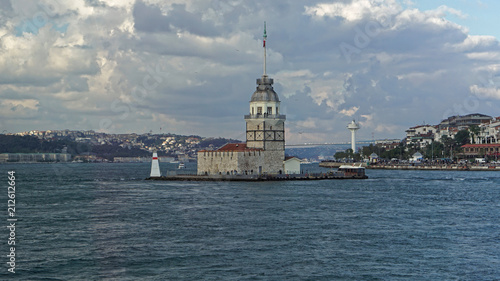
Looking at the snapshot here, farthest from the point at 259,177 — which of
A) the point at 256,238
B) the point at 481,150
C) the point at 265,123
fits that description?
the point at 481,150

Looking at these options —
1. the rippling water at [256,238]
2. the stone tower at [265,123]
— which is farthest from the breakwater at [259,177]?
the rippling water at [256,238]

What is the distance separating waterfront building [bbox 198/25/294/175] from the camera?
7919cm

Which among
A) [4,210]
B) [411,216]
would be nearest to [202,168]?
[4,210]

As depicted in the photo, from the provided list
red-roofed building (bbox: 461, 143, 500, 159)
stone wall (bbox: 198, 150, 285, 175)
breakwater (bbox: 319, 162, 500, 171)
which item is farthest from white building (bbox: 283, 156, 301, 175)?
red-roofed building (bbox: 461, 143, 500, 159)

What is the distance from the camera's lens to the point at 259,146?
3169 inches

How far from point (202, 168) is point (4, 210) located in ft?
121

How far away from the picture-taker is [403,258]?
29.5m

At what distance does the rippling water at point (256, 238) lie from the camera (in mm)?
26984

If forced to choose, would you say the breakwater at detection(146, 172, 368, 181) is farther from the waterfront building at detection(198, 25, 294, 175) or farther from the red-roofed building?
the red-roofed building

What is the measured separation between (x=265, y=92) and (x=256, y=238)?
48672 millimetres

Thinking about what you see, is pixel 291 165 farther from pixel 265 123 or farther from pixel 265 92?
pixel 265 92

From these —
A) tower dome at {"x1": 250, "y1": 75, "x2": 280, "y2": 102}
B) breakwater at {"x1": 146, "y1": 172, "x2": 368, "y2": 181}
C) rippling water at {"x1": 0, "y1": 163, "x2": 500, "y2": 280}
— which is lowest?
rippling water at {"x1": 0, "y1": 163, "x2": 500, "y2": 280}

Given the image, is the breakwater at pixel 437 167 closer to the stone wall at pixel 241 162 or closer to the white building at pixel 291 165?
the white building at pixel 291 165

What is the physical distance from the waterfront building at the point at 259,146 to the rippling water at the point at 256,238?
21.3m
